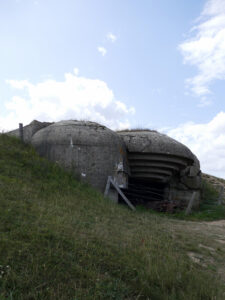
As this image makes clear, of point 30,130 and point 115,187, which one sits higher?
point 30,130

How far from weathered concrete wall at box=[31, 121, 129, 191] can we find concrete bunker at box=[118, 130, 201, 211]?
1.06 meters

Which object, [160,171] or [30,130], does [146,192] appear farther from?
[30,130]

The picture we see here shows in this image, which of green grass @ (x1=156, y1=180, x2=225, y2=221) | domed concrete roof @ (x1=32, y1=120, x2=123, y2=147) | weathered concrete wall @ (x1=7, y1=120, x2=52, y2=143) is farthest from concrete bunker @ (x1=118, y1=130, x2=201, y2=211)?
weathered concrete wall @ (x1=7, y1=120, x2=52, y2=143)

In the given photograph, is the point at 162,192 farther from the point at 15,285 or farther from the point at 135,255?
the point at 15,285

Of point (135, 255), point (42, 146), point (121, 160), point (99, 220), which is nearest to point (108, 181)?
point (121, 160)

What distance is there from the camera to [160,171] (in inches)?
383

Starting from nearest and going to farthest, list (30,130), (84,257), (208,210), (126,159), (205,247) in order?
(84,257), (205,247), (126,159), (30,130), (208,210)

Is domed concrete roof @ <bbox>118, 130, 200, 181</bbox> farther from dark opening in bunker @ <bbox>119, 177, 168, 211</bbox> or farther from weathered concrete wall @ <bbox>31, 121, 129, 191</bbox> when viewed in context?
weathered concrete wall @ <bbox>31, 121, 129, 191</bbox>

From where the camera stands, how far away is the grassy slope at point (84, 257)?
8.26 ft

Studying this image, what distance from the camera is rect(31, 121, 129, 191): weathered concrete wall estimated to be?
7.90 metres

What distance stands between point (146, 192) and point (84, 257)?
292 inches

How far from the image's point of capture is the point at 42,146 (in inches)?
330

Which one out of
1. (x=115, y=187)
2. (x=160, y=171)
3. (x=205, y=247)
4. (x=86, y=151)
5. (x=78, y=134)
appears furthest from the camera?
(x=160, y=171)

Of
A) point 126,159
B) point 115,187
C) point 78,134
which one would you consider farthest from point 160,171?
point 78,134
